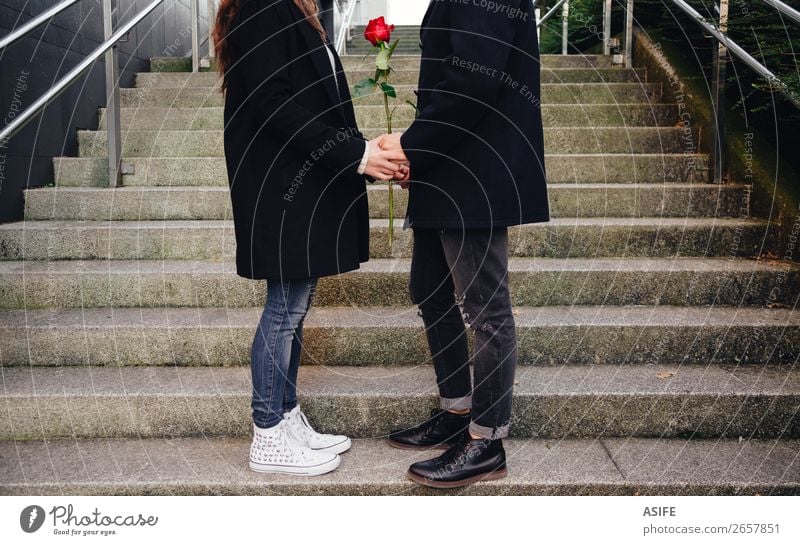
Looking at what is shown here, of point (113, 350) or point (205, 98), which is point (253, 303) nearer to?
point (113, 350)

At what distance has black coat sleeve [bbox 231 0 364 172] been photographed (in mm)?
1887

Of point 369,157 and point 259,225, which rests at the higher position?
point 369,157

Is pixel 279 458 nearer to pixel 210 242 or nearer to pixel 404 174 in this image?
pixel 404 174

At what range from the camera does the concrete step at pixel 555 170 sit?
360cm

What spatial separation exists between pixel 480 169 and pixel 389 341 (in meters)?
1.01

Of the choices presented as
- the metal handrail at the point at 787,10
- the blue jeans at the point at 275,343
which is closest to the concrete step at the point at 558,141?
the metal handrail at the point at 787,10

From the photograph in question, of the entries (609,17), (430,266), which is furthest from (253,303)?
(609,17)

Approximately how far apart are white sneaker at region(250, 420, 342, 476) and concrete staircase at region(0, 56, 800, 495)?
43 millimetres

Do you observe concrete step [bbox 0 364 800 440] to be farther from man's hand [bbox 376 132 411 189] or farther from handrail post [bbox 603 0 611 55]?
handrail post [bbox 603 0 611 55]

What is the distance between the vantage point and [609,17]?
16.5 ft

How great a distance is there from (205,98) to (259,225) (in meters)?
2.79

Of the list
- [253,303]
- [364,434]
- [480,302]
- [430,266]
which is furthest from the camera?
[253,303]

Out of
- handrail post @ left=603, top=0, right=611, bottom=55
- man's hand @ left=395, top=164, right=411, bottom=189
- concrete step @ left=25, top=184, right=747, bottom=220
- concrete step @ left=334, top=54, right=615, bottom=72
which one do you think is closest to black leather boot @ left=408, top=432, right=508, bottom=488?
man's hand @ left=395, top=164, right=411, bottom=189

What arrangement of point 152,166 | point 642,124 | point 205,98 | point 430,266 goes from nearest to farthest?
point 430,266, point 152,166, point 642,124, point 205,98
